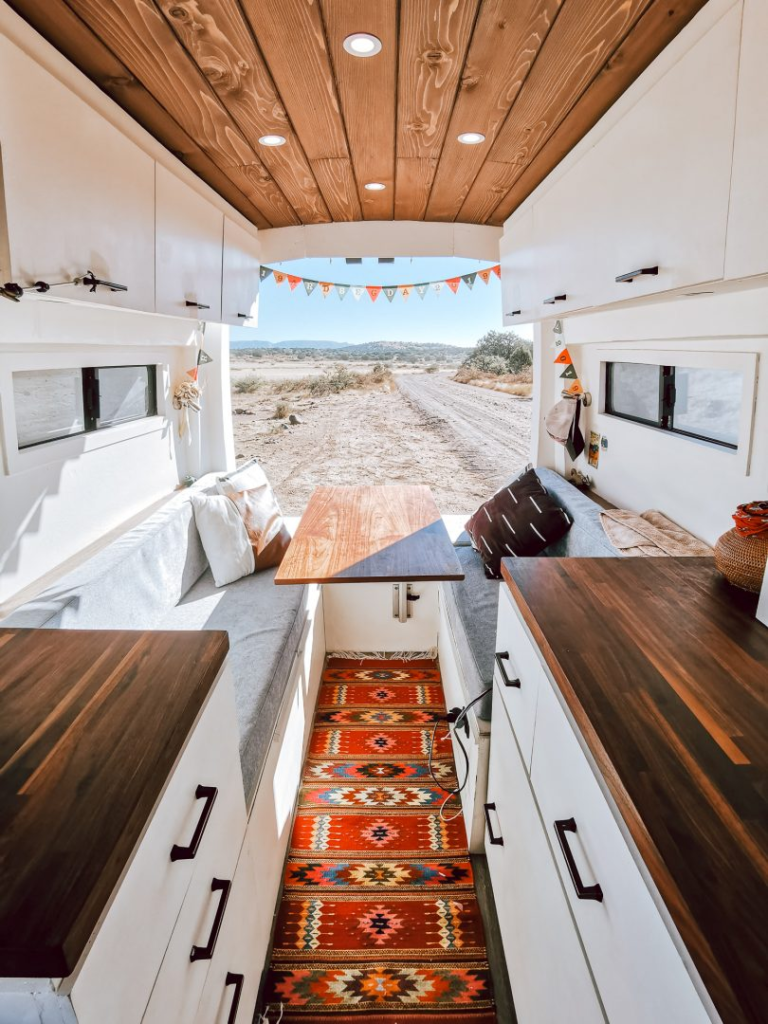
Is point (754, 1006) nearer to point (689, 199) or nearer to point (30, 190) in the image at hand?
point (689, 199)

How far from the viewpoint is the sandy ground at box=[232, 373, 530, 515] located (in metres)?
3.70

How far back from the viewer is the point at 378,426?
12.4ft

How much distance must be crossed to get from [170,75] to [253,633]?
65.4 inches

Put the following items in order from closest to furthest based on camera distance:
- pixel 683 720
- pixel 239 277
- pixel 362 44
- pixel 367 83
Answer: pixel 683 720
pixel 362 44
pixel 367 83
pixel 239 277

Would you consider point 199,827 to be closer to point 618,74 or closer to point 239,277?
point 618,74

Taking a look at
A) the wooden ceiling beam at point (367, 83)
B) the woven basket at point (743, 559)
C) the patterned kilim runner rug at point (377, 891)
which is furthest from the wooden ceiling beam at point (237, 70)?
the patterned kilim runner rug at point (377, 891)

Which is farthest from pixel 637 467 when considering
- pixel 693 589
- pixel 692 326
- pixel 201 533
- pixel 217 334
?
pixel 217 334

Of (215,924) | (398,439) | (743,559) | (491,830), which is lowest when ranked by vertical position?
(491,830)

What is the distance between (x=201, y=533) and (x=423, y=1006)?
6.15ft

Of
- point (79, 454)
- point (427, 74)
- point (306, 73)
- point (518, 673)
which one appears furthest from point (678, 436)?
point (79, 454)

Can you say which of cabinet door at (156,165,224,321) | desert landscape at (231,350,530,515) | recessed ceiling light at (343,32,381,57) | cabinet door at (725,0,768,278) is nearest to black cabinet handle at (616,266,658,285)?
cabinet door at (725,0,768,278)

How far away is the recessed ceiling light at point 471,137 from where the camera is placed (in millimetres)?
1863

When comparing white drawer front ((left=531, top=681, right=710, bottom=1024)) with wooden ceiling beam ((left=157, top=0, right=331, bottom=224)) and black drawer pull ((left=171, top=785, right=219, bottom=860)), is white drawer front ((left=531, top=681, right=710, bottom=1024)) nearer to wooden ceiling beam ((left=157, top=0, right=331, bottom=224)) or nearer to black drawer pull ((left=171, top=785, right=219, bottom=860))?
black drawer pull ((left=171, top=785, right=219, bottom=860))

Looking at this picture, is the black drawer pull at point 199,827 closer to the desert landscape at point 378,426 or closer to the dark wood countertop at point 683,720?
the dark wood countertop at point 683,720
